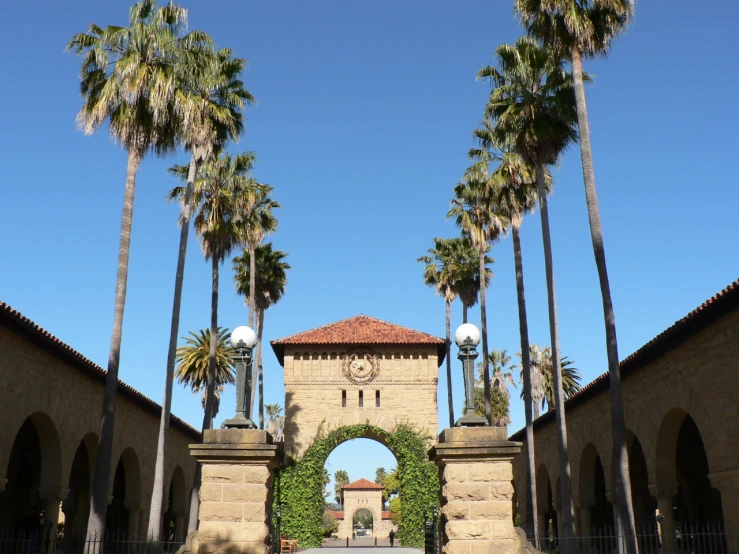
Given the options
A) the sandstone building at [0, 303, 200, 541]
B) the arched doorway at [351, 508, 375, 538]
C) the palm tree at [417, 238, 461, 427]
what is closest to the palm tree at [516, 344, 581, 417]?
the palm tree at [417, 238, 461, 427]

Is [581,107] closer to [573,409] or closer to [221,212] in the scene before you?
[573,409]

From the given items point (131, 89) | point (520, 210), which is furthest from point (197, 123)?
point (520, 210)

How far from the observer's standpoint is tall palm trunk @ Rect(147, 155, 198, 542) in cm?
2234

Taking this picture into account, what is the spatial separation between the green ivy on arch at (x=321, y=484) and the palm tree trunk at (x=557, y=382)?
16911mm

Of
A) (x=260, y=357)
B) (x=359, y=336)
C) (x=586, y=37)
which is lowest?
(x=260, y=357)

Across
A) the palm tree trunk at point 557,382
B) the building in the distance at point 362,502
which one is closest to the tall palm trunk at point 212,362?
the palm tree trunk at point 557,382

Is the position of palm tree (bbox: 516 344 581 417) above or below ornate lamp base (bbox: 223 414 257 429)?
above

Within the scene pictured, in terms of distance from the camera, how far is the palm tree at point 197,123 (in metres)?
20.0

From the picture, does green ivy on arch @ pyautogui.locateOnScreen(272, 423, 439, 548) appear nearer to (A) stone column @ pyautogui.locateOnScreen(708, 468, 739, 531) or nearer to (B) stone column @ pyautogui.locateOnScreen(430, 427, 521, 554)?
(A) stone column @ pyautogui.locateOnScreen(708, 468, 739, 531)

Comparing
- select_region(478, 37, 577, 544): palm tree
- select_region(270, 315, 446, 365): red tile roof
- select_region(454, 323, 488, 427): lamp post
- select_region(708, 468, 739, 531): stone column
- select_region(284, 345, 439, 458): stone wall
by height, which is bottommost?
select_region(708, 468, 739, 531): stone column

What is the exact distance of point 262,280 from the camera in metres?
42.3

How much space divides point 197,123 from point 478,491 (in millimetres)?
15798

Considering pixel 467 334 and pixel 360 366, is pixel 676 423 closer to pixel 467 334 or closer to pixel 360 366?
pixel 467 334

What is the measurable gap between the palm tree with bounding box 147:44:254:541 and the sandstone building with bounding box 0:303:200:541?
66.1 inches
